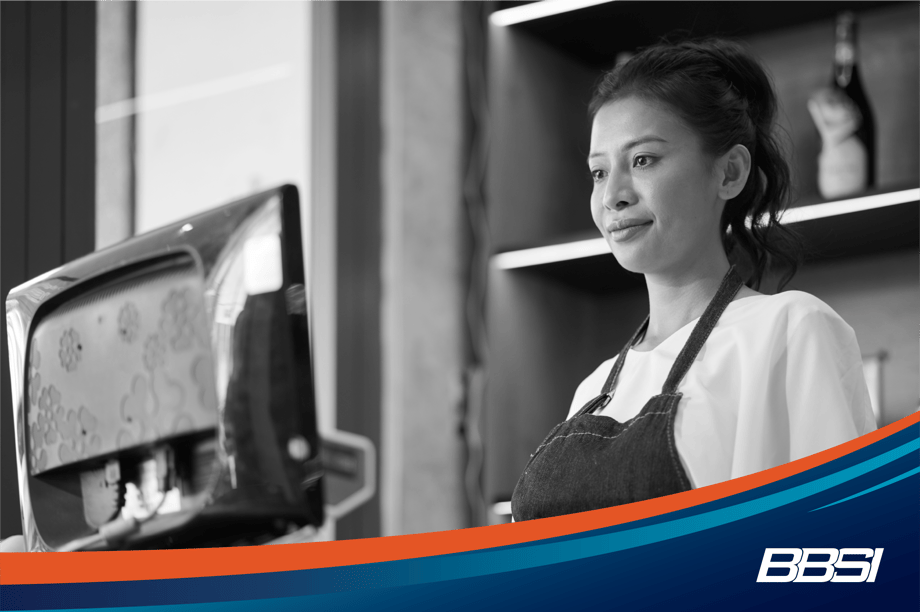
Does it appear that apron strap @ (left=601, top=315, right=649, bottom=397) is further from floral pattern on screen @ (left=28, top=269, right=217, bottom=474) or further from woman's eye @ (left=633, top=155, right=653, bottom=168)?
floral pattern on screen @ (left=28, top=269, right=217, bottom=474)

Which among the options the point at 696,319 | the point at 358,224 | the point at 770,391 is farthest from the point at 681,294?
the point at 358,224

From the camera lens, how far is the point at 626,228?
2.70ft

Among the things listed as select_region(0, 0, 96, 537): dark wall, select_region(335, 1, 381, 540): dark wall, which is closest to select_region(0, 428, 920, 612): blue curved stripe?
select_region(0, 0, 96, 537): dark wall

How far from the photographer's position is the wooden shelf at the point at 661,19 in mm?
1917

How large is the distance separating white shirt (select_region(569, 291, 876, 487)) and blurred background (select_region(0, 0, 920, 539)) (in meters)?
1.11

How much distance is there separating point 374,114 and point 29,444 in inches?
59.0

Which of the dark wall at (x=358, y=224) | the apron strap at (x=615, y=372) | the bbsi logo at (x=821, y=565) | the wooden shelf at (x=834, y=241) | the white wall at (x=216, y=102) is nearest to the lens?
the bbsi logo at (x=821, y=565)

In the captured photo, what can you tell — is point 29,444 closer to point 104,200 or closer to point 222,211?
point 222,211

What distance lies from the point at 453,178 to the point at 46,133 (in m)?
1.05

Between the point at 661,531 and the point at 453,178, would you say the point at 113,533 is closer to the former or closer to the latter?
the point at 661,531

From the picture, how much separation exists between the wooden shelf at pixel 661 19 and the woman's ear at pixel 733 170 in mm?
1125

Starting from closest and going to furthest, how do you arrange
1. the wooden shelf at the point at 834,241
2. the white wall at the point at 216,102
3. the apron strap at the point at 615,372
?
the apron strap at the point at 615,372 < the wooden shelf at the point at 834,241 < the white wall at the point at 216,102

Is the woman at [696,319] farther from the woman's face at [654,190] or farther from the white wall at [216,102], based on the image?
the white wall at [216,102]

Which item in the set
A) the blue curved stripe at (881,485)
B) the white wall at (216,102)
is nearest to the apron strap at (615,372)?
the blue curved stripe at (881,485)
